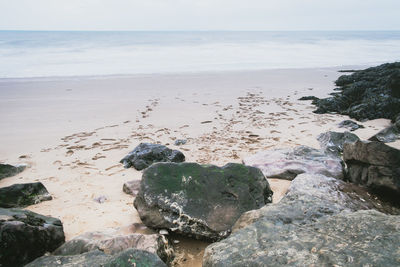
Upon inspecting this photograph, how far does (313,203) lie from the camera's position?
8.27 feet

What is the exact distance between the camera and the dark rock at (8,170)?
4273 mm

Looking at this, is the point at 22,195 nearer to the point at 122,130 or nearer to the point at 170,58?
the point at 122,130

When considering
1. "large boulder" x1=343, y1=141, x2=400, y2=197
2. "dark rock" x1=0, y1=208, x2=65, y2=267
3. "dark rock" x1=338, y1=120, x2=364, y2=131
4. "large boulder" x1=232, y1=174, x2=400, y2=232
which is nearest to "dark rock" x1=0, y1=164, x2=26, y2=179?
"dark rock" x1=0, y1=208, x2=65, y2=267

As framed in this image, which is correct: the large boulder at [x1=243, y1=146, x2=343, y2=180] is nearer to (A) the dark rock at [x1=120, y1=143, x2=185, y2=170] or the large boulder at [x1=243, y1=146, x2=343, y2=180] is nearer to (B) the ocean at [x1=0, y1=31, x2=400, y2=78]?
(A) the dark rock at [x1=120, y1=143, x2=185, y2=170]

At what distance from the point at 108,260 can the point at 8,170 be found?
3.19 metres

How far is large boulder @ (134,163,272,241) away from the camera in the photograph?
280cm

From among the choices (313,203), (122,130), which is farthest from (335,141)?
(122,130)

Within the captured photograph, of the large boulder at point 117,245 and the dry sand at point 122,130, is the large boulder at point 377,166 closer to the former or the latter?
the dry sand at point 122,130

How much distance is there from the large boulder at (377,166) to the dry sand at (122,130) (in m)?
0.86

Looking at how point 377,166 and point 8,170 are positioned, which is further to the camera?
point 8,170

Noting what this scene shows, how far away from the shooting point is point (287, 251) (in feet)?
5.84

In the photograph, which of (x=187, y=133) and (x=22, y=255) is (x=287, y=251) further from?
(x=187, y=133)

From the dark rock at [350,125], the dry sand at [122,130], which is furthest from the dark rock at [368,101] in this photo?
the dark rock at [350,125]

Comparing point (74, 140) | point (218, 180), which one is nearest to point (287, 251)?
point (218, 180)
